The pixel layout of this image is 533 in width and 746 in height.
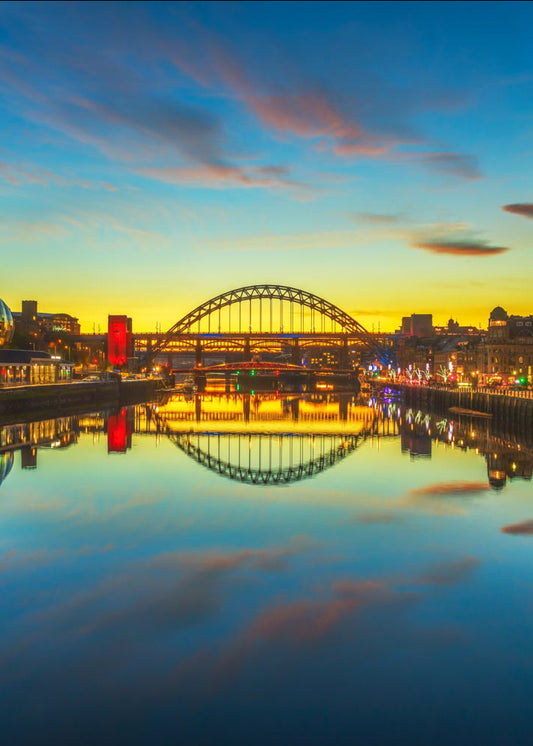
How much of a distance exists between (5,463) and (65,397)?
135 ft

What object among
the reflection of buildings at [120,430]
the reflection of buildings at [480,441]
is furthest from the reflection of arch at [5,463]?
the reflection of buildings at [480,441]

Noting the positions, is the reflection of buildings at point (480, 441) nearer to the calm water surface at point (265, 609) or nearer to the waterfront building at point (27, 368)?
the calm water surface at point (265, 609)

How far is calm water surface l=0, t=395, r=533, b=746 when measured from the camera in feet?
34.7

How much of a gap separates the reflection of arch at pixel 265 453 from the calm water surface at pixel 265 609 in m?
3.19

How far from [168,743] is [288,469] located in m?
28.8

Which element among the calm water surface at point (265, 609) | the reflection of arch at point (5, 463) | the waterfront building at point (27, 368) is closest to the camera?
the calm water surface at point (265, 609)

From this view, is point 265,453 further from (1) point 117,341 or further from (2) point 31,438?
(1) point 117,341

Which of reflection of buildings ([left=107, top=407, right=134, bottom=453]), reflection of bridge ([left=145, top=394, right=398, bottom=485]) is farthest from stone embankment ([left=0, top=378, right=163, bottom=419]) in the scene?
reflection of bridge ([left=145, top=394, right=398, bottom=485])

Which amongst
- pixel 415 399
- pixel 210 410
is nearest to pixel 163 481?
pixel 210 410

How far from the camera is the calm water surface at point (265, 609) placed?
1057 centimetres

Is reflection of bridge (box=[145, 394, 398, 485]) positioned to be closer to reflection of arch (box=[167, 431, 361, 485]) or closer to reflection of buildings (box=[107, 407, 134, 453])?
reflection of arch (box=[167, 431, 361, 485])

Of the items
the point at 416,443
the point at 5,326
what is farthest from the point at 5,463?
the point at 5,326

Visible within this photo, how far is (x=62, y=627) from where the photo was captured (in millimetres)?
13680

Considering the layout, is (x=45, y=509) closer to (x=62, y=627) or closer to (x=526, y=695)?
(x=62, y=627)
